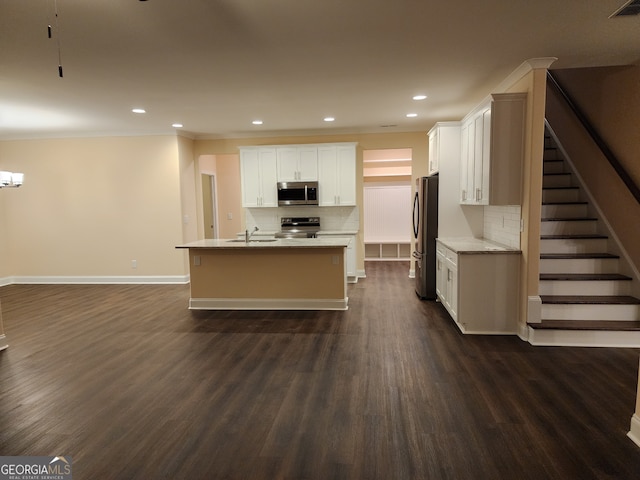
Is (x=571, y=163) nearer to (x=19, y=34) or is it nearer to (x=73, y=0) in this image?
(x=73, y=0)

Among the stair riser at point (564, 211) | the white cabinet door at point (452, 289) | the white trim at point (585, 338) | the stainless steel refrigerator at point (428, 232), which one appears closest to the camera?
the white trim at point (585, 338)

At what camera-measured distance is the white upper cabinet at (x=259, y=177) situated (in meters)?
6.85

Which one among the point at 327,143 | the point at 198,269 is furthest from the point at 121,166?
the point at 327,143

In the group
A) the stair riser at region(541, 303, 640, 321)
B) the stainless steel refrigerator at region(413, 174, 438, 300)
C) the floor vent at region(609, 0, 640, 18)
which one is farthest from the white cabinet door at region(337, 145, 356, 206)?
the floor vent at region(609, 0, 640, 18)

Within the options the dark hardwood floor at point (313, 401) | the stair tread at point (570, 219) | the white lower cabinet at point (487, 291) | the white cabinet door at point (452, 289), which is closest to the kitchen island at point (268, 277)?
the dark hardwood floor at point (313, 401)

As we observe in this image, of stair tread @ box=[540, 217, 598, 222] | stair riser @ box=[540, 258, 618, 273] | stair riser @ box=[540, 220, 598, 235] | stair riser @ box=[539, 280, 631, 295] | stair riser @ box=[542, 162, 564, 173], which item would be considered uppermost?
stair riser @ box=[542, 162, 564, 173]

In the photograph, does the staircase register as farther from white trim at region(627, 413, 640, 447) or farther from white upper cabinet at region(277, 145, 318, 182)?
white upper cabinet at region(277, 145, 318, 182)

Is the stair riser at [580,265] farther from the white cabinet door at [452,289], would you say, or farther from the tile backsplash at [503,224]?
the white cabinet door at [452,289]

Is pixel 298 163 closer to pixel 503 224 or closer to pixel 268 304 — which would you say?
pixel 268 304

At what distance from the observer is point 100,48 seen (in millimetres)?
2994

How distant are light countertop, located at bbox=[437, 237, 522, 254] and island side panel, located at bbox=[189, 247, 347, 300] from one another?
1.35m

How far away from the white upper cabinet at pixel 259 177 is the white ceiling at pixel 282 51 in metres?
1.64

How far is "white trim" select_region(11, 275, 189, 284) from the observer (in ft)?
22.2

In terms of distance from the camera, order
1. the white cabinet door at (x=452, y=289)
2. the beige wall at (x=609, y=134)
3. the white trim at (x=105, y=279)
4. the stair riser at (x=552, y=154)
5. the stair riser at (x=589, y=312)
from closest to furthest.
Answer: the stair riser at (x=589, y=312)
the beige wall at (x=609, y=134)
the white cabinet door at (x=452, y=289)
the stair riser at (x=552, y=154)
the white trim at (x=105, y=279)
